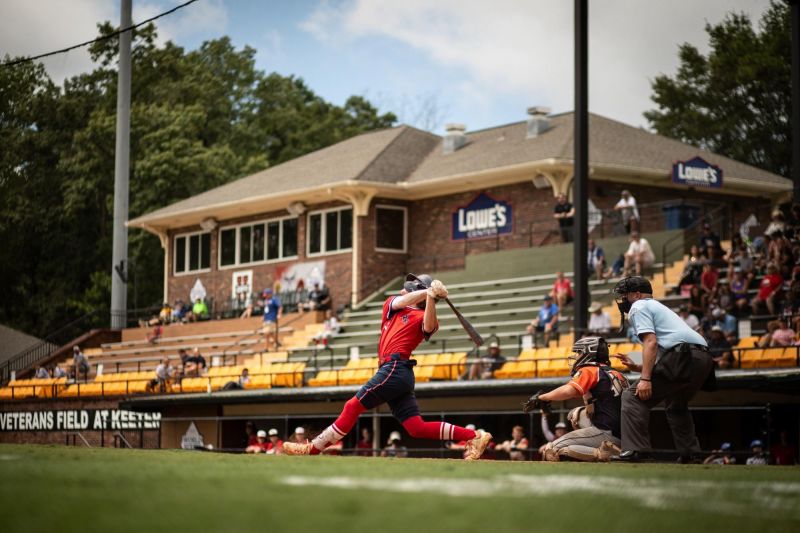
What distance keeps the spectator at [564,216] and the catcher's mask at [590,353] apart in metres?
22.6

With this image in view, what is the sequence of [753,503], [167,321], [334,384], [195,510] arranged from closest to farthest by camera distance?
1. [195,510]
2. [753,503]
3. [334,384]
4. [167,321]

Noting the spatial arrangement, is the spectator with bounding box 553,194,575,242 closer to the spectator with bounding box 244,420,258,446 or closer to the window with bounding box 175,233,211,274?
the spectator with bounding box 244,420,258,446

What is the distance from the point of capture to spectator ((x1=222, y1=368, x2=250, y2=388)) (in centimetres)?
3080

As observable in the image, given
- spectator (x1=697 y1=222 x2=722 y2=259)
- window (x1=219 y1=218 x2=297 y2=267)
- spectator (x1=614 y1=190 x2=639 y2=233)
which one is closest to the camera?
spectator (x1=697 y1=222 x2=722 y2=259)

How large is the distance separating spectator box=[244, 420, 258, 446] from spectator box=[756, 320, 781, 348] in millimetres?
10732

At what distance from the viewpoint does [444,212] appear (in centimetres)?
4056

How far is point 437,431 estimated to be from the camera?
12320 millimetres

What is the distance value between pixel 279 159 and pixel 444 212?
25.0m

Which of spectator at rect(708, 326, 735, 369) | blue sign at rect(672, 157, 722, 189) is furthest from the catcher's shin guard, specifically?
blue sign at rect(672, 157, 722, 189)

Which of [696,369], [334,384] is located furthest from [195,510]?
[334,384]

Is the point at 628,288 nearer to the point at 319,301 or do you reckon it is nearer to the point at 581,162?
the point at 581,162

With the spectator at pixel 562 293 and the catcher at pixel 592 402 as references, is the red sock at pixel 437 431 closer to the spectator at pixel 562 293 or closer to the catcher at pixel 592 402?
the catcher at pixel 592 402

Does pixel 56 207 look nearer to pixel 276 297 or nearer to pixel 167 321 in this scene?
pixel 167 321

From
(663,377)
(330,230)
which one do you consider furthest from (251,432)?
(663,377)
